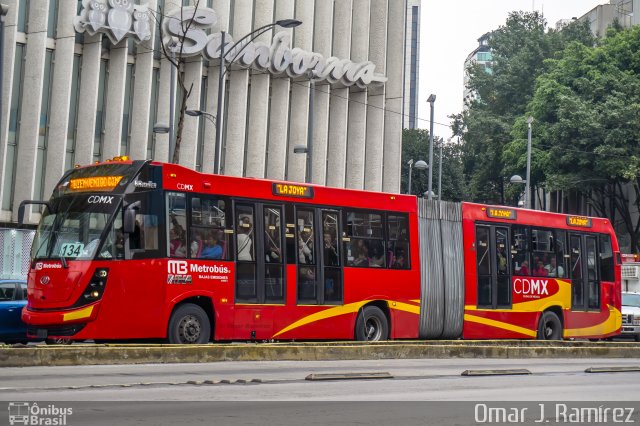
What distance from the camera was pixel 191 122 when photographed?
4738cm

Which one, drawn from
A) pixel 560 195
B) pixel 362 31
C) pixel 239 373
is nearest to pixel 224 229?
pixel 239 373

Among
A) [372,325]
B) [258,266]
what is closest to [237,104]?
[372,325]

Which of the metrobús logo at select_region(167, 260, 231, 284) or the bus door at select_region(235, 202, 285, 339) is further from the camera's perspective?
the bus door at select_region(235, 202, 285, 339)

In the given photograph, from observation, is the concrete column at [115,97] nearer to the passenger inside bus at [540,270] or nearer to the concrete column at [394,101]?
the concrete column at [394,101]

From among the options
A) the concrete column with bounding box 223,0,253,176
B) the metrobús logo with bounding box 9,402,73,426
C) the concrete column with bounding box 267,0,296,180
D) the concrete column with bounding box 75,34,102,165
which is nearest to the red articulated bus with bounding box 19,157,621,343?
the metrobús logo with bounding box 9,402,73,426

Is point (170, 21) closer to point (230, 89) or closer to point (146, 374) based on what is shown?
point (230, 89)

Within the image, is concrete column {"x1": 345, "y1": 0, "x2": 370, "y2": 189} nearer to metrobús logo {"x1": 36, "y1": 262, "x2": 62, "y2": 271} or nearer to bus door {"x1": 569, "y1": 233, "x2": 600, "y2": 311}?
bus door {"x1": 569, "y1": 233, "x2": 600, "y2": 311}

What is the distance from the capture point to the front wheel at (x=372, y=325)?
2402cm

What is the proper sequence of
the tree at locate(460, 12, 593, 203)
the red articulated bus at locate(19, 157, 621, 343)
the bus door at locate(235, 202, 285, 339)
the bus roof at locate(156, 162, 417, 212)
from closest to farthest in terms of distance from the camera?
the red articulated bus at locate(19, 157, 621, 343)
the bus roof at locate(156, 162, 417, 212)
the bus door at locate(235, 202, 285, 339)
the tree at locate(460, 12, 593, 203)

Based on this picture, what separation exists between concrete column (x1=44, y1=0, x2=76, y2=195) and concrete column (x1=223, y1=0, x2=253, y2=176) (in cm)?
846

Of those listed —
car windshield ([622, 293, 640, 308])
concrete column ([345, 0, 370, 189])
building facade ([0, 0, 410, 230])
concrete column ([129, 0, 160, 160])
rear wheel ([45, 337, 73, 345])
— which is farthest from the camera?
concrete column ([345, 0, 370, 189])

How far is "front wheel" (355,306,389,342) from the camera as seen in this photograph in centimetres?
2402

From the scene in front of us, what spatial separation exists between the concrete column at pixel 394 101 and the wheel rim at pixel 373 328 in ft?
108

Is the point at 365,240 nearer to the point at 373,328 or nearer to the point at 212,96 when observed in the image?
the point at 373,328
